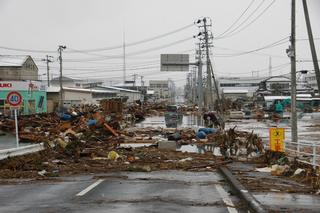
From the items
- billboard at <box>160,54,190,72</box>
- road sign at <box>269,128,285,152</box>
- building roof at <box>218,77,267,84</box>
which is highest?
building roof at <box>218,77,267,84</box>

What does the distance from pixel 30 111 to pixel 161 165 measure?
43.7m

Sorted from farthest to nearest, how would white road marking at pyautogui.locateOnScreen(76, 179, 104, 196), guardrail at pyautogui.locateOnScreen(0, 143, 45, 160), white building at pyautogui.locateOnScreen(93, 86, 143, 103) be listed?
white building at pyautogui.locateOnScreen(93, 86, 143, 103), guardrail at pyautogui.locateOnScreen(0, 143, 45, 160), white road marking at pyautogui.locateOnScreen(76, 179, 104, 196)

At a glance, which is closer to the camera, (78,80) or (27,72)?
(27,72)

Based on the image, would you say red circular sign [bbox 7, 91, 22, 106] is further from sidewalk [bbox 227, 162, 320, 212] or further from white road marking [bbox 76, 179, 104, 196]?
sidewalk [bbox 227, 162, 320, 212]

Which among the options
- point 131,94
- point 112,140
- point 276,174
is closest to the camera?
point 276,174

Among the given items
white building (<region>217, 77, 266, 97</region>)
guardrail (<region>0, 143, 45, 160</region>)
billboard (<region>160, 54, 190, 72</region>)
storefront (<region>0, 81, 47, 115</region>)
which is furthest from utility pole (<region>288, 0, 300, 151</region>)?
white building (<region>217, 77, 266, 97</region>)

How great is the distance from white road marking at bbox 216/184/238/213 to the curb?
27cm

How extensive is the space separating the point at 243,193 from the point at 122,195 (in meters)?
2.61

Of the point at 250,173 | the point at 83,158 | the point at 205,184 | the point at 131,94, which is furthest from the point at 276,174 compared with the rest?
the point at 131,94

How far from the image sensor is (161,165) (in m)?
16.7

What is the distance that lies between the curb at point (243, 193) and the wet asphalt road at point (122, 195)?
20cm

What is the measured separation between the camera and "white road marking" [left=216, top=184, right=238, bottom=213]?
875 cm

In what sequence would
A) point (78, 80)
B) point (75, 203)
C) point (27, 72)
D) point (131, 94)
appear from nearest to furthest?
point (75, 203) → point (27, 72) → point (131, 94) → point (78, 80)

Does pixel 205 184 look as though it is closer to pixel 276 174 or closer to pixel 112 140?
pixel 276 174
